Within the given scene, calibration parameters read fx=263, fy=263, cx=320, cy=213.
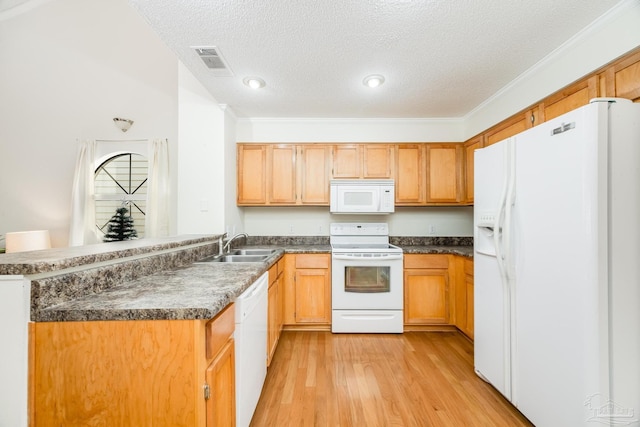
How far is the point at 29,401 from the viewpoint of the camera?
886 mm

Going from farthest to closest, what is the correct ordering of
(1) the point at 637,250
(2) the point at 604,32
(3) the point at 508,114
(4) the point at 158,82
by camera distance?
(4) the point at 158,82, (3) the point at 508,114, (2) the point at 604,32, (1) the point at 637,250

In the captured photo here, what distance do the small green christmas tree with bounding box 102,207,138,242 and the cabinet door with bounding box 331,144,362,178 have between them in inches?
111

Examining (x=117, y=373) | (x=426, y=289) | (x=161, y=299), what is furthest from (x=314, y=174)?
(x=117, y=373)

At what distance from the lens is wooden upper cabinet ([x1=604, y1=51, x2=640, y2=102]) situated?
1422 mm

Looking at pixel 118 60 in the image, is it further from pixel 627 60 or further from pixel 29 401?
pixel 627 60

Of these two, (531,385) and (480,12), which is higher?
(480,12)

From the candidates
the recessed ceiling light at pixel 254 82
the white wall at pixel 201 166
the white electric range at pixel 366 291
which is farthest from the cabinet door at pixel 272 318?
the recessed ceiling light at pixel 254 82

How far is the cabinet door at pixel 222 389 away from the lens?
3.26 feet

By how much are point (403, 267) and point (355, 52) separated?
2165 millimetres

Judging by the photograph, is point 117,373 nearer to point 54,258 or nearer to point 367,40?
point 54,258

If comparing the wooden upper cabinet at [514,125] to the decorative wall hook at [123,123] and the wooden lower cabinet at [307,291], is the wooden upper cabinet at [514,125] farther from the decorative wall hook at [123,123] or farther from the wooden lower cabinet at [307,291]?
the decorative wall hook at [123,123]

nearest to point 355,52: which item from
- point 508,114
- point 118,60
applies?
point 508,114

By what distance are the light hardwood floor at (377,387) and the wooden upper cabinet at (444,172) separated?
1.64 m

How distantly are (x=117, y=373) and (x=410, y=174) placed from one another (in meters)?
3.17
